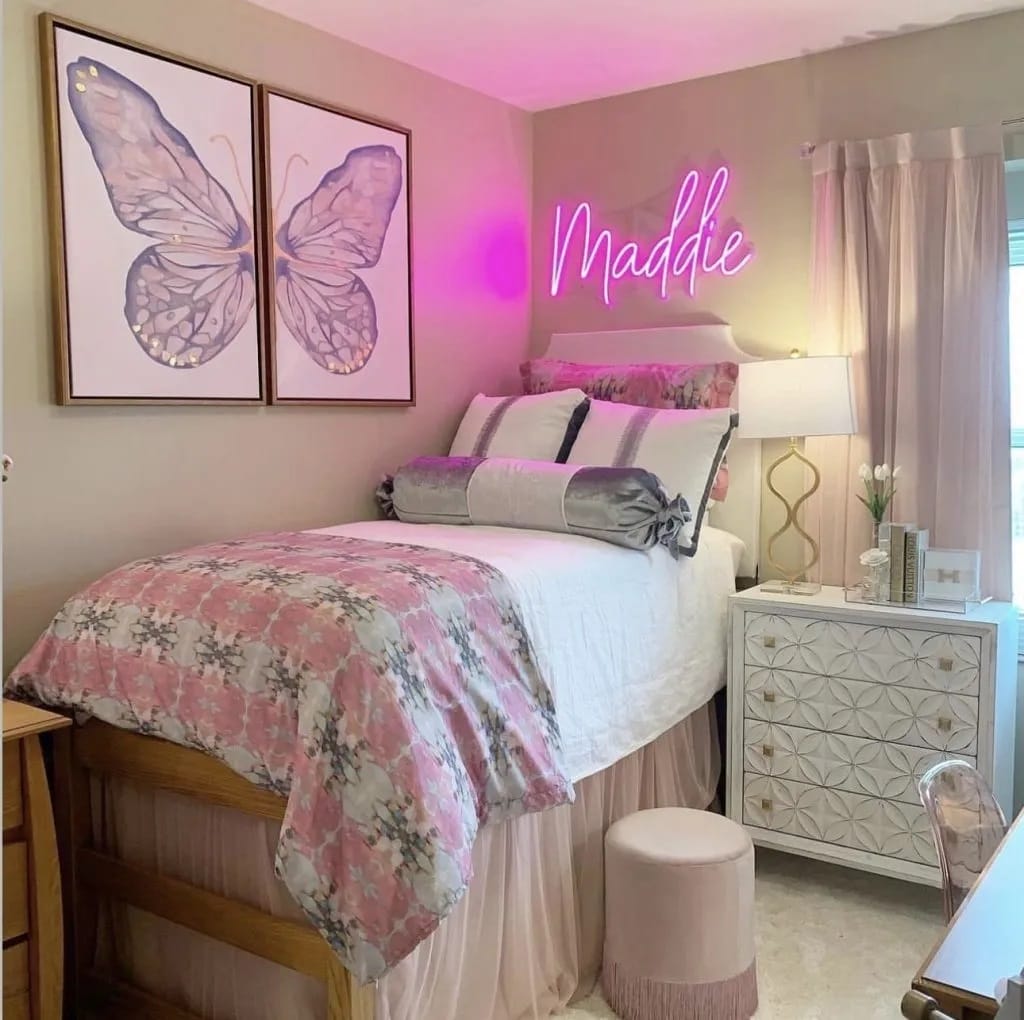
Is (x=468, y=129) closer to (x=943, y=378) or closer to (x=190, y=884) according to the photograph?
(x=943, y=378)

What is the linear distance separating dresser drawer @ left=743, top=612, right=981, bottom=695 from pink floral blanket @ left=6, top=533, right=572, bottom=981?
2.98ft

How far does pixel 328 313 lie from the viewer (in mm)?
2938

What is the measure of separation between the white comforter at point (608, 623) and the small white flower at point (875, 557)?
1.34 ft

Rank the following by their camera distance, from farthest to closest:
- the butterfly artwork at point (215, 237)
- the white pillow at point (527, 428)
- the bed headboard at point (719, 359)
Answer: the bed headboard at point (719, 359) < the white pillow at point (527, 428) < the butterfly artwork at point (215, 237)

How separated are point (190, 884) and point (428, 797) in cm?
70

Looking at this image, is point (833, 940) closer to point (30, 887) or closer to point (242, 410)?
point (30, 887)

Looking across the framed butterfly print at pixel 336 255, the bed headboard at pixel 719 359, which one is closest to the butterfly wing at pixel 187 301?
the framed butterfly print at pixel 336 255

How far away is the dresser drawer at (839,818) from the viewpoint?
100 inches

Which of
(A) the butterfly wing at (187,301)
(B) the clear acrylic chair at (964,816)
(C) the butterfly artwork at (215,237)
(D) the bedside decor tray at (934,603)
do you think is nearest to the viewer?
(B) the clear acrylic chair at (964,816)

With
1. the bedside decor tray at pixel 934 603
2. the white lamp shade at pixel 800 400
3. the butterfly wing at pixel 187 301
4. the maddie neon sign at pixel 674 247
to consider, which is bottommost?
the bedside decor tray at pixel 934 603

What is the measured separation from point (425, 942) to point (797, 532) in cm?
184

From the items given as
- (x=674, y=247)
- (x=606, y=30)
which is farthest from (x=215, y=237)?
(x=674, y=247)

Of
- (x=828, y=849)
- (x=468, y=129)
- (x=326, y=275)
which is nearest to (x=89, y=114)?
(x=326, y=275)

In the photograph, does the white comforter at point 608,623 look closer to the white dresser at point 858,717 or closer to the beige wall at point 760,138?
the white dresser at point 858,717
